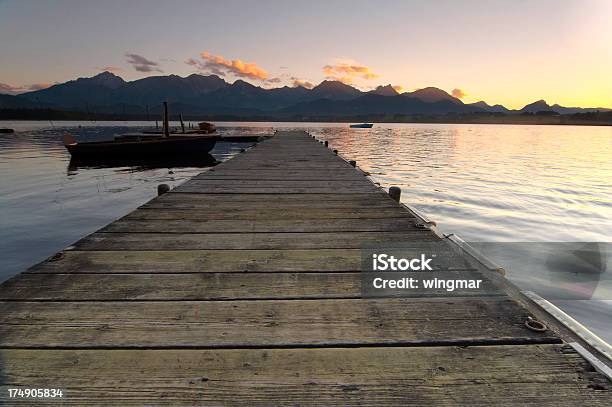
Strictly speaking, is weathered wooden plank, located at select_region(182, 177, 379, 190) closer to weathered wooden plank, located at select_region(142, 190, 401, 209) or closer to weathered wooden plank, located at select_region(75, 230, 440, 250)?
weathered wooden plank, located at select_region(142, 190, 401, 209)

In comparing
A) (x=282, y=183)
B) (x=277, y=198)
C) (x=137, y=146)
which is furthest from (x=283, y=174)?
(x=137, y=146)

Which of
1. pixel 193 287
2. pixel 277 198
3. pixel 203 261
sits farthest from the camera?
pixel 277 198

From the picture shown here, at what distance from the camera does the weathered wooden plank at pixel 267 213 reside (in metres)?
4.71

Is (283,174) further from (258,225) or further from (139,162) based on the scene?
(139,162)

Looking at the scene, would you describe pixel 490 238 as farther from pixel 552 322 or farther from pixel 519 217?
pixel 552 322

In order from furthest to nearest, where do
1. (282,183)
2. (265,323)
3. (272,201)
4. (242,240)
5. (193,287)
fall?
(282,183), (272,201), (242,240), (193,287), (265,323)

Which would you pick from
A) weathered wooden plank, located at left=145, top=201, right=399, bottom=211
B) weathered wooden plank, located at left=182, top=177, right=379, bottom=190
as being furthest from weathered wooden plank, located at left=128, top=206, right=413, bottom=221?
weathered wooden plank, located at left=182, top=177, right=379, bottom=190

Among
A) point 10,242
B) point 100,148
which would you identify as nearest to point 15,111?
point 100,148

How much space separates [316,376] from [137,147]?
26.4 meters

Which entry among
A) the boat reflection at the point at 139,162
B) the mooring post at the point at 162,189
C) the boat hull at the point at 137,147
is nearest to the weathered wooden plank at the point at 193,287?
the mooring post at the point at 162,189

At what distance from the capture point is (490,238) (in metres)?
9.32

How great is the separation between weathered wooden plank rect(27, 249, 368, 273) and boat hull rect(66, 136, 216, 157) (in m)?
23.7

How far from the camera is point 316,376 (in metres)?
1.72

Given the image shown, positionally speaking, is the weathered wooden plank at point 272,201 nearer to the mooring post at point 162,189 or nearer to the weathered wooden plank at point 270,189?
the weathered wooden plank at point 270,189
